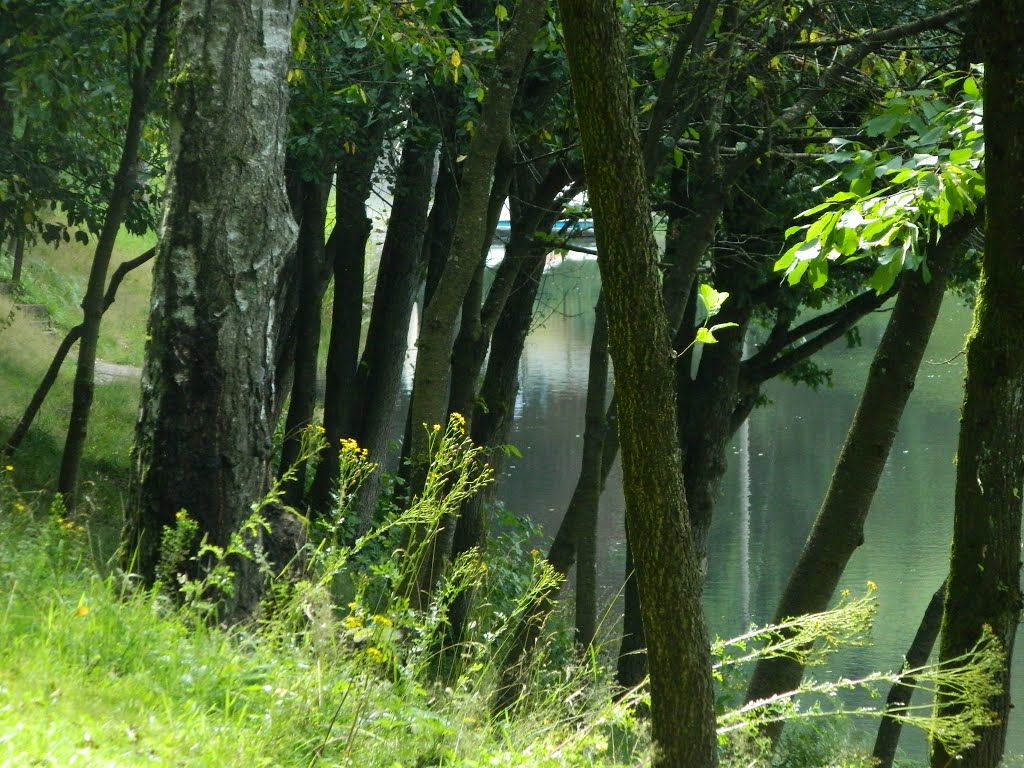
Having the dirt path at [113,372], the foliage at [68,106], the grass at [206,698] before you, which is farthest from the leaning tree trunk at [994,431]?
the dirt path at [113,372]

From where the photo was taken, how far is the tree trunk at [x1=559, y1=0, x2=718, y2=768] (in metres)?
2.84

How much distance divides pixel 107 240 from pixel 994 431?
6.81 meters

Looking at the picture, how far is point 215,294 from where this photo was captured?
4527mm

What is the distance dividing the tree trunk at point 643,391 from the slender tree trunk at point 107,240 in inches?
238

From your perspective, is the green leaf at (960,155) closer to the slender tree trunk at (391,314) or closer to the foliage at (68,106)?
the foliage at (68,106)

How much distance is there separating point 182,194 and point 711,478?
599 cm

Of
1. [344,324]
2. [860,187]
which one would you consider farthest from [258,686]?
[344,324]

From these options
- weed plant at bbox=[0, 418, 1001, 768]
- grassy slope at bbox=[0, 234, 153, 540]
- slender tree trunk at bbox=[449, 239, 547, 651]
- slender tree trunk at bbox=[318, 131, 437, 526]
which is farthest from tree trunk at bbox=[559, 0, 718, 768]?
slender tree trunk at bbox=[318, 131, 437, 526]

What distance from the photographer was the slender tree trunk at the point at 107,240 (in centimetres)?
814

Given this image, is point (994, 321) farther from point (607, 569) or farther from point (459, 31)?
point (607, 569)

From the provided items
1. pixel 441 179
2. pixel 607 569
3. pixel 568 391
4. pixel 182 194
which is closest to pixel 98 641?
pixel 182 194

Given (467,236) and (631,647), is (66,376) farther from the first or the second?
(467,236)

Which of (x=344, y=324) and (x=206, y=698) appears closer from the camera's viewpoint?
(x=206, y=698)

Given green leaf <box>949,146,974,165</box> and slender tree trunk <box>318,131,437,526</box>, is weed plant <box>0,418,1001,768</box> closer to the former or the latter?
green leaf <box>949,146,974,165</box>
